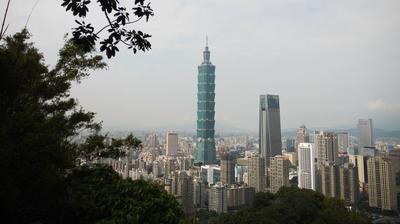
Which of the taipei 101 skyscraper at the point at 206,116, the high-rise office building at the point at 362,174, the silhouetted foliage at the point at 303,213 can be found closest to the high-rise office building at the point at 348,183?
the high-rise office building at the point at 362,174

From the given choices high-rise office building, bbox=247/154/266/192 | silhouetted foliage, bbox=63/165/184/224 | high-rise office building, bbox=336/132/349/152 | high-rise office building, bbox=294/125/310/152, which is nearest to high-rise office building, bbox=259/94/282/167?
high-rise office building, bbox=294/125/310/152

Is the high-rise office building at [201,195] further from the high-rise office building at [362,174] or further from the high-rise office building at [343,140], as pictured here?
the high-rise office building at [343,140]

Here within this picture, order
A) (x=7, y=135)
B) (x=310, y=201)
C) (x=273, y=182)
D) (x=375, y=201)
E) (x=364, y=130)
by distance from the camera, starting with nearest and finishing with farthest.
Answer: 1. (x=7, y=135)
2. (x=310, y=201)
3. (x=375, y=201)
4. (x=273, y=182)
5. (x=364, y=130)

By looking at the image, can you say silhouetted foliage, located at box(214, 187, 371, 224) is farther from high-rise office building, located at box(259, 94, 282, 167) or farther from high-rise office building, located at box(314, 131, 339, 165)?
high-rise office building, located at box(259, 94, 282, 167)

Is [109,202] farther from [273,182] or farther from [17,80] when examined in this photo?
[273,182]

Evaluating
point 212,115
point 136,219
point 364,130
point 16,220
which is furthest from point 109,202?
point 212,115

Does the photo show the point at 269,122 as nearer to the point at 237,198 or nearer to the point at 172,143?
the point at 172,143

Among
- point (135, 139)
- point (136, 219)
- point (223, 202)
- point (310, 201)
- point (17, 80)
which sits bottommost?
point (223, 202)

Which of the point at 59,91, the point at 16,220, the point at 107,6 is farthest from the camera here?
the point at 59,91
